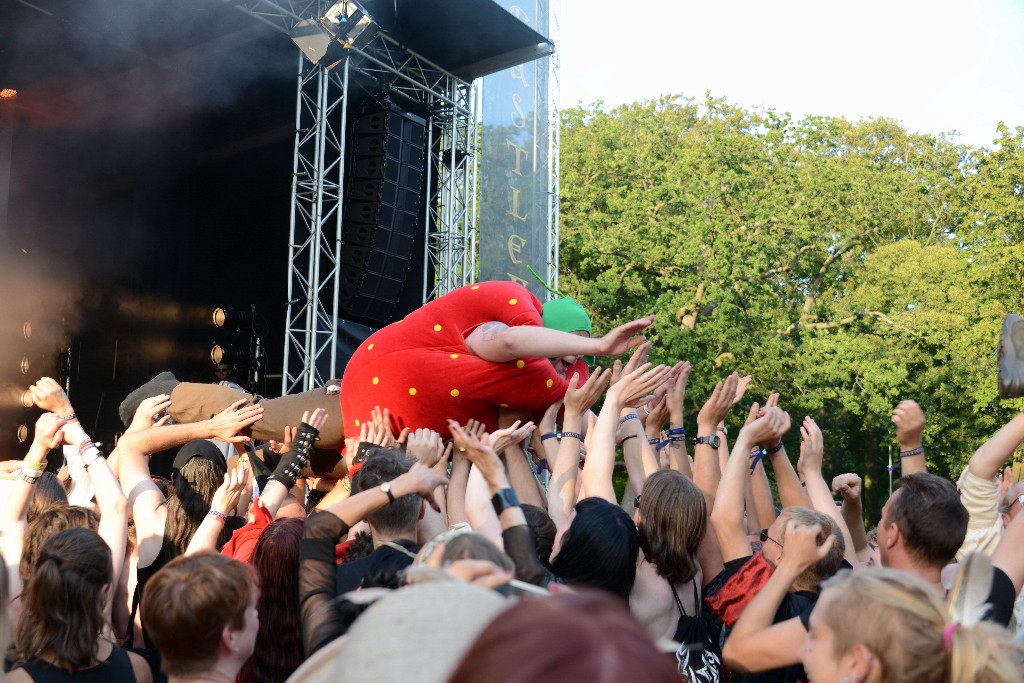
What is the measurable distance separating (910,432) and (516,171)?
7512 millimetres

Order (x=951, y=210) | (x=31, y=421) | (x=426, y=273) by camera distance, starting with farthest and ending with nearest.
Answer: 1. (x=951, y=210)
2. (x=426, y=273)
3. (x=31, y=421)

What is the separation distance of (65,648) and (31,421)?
23.0ft

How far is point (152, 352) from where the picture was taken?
9.83m

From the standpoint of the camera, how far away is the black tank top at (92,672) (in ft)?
6.99

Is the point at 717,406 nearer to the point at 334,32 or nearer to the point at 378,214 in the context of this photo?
the point at 334,32

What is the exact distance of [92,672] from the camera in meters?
2.19

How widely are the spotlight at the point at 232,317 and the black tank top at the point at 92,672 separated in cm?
734

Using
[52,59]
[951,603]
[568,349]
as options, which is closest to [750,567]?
[951,603]

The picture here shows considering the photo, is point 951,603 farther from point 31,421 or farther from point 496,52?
point 496,52

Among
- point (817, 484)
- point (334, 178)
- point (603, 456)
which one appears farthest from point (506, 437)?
point (334, 178)

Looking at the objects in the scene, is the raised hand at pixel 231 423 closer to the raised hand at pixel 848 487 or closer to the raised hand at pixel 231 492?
the raised hand at pixel 231 492

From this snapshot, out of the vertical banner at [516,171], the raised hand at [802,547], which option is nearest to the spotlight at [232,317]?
the vertical banner at [516,171]

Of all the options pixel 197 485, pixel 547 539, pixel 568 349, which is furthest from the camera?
pixel 568 349

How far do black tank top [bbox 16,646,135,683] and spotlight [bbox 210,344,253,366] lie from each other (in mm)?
7288
